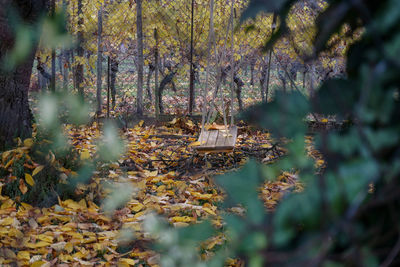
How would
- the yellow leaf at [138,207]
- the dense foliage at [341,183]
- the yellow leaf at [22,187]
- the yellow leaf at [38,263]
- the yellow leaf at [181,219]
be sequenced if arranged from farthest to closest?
1. the yellow leaf at [138,207]
2. the yellow leaf at [22,187]
3. the yellow leaf at [181,219]
4. the yellow leaf at [38,263]
5. the dense foliage at [341,183]

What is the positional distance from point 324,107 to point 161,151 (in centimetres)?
355

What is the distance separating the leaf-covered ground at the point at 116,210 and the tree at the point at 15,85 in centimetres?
17

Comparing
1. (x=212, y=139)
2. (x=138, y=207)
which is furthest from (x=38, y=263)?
(x=212, y=139)

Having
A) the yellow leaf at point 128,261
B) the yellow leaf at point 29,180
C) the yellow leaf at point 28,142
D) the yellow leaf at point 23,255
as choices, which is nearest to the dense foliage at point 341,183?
the yellow leaf at point 128,261

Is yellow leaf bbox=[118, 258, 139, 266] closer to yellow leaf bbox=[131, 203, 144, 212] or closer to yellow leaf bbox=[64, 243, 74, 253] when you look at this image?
yellow leaf bbox=[64, 243, 74, 253]

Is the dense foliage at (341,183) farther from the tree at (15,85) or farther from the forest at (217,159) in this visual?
the tree at (15,85)

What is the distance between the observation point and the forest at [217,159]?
0.40 meters

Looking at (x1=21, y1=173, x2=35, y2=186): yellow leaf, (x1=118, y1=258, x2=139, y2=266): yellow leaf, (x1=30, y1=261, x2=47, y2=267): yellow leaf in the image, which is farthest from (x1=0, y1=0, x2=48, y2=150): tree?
(x1=118, y1=258, x2=139, y2=266): yellow leaf

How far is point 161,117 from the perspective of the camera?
530 cm

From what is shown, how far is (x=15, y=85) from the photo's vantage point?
2.70 metres

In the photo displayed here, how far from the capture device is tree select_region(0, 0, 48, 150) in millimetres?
2484

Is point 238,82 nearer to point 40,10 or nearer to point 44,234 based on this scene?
point 40,10

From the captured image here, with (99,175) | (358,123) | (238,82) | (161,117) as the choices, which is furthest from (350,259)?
(238,82)

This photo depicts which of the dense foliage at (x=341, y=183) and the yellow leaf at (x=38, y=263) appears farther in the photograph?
the yellow leaf at (x=38, y=263)
